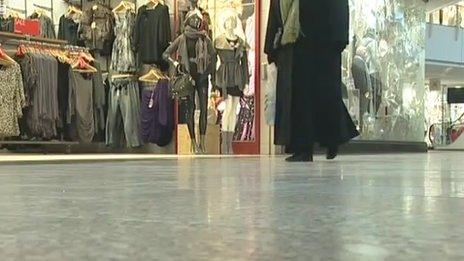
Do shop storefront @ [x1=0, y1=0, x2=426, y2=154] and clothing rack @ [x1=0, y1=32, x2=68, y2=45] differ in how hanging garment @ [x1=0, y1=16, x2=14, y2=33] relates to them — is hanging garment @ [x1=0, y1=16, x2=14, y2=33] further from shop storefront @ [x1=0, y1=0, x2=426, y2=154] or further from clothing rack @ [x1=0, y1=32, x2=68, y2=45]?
clothing rack @ [x1=0, y1=32, x2=68, y2=45]

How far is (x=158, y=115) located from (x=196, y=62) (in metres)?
1.36

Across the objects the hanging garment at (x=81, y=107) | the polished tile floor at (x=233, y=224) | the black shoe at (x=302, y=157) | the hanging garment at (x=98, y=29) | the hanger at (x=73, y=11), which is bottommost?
the black shoe at (x=302, y=157)

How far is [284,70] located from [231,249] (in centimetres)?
457

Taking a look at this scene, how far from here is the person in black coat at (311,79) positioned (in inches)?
213

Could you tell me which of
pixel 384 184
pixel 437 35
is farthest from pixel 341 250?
pixel 437 35

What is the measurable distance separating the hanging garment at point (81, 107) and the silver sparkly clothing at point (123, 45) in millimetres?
952

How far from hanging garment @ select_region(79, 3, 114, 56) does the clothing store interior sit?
2 cm

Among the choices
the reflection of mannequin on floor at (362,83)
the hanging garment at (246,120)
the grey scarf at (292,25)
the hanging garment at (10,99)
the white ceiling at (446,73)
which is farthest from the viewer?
the white ceiling at (446,73)

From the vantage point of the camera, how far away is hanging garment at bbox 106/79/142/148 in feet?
36.3

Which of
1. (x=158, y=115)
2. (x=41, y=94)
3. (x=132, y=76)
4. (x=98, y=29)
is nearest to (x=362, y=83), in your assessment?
(x=158, y=115)

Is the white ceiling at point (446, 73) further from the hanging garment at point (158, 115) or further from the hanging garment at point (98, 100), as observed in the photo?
the hanging garment at point (98, 100)

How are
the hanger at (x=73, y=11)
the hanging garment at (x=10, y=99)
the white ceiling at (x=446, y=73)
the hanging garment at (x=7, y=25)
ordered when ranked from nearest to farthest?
the hanging garment at (x=10, y=99) < the hanging garment at (x=7, y=25) < the hanger at (x=73, y=11) < the white ceiling at (x=446, y=73)

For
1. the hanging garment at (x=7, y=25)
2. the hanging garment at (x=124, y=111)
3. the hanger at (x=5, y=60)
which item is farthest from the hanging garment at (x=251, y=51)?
the hanger at (x=5, y=60)

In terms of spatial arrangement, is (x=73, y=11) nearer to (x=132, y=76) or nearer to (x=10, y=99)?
(x=132, y=76)
